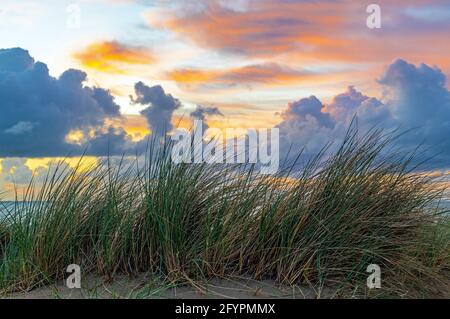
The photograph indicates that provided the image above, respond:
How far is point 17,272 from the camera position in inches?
221

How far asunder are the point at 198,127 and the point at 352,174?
1664 mm

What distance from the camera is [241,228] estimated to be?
5.30 metres

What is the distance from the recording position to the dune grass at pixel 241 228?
517 cm

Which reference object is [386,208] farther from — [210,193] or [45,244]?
[45,244]

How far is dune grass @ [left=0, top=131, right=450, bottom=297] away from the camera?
5172mm

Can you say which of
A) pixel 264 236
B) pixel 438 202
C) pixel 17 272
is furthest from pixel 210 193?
pixel 438 202
